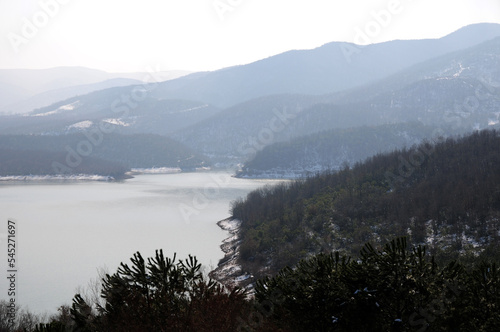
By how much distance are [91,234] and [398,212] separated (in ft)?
126

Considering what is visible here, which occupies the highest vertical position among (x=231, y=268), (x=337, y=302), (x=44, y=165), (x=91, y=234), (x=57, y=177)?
(x=337, y=302)

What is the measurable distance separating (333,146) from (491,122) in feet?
260

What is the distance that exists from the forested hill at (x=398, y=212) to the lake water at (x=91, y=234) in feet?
21.6

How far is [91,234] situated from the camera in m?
57.2

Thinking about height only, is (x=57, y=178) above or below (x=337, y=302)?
below

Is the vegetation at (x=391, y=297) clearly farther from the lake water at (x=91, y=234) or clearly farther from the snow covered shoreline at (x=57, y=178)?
the snow covered shoreline at (x=57, y=178)

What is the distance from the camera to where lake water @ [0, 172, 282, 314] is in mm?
37250

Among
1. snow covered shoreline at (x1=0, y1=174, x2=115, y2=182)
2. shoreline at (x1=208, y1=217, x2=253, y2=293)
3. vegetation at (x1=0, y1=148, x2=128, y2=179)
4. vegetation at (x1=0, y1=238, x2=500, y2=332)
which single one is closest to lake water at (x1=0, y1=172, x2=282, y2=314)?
shoreline at (x1=208, y1=217, x2=253, y2=293)

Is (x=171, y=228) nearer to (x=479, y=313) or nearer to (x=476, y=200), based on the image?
(x=476, y=200)

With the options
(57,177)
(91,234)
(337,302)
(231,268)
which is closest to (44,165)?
(57,177)

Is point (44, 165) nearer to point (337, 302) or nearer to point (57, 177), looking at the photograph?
point (57, 177)

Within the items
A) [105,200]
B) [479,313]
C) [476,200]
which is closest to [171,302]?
[479,313]

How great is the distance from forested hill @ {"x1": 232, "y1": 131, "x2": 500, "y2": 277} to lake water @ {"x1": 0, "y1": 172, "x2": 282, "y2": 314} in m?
6.59

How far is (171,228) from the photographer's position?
6094cm
